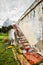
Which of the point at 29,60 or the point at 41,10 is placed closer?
the point at 29,60

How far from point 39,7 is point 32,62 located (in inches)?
116

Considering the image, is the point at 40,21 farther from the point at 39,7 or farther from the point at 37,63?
the point at 37,63

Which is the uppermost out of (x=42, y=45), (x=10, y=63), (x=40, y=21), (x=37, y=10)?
(x=37, y=10)

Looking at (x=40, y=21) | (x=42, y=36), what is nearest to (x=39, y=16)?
(x=40, y=21)

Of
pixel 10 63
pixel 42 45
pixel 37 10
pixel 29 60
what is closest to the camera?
pixel 29 60

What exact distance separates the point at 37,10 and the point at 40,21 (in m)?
0.79

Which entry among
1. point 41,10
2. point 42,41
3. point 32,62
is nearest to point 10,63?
point 42,41

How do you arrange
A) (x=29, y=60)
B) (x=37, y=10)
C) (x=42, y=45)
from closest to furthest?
(x=29, y=60) < (x=42, y=45) < (x=37, y=10)

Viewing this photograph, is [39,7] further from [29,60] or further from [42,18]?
[29,60]

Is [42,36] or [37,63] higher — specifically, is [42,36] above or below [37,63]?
above

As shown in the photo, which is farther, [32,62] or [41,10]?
[41,10]

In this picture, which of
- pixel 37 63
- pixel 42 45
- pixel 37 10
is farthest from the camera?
pixel 37 10

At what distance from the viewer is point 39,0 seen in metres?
7.36

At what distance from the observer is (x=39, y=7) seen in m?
7.68
